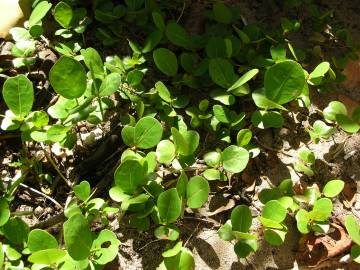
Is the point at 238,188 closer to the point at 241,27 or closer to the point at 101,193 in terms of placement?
the point at 101,193

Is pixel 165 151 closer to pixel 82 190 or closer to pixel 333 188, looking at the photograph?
pixel 82 190

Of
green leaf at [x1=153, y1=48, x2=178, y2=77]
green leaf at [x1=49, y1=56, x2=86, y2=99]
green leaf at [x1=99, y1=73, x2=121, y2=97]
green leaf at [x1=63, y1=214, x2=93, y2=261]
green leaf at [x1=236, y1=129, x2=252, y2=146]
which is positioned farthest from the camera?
green leaf at [x1=153, y1=48, x2=178, y2=77]

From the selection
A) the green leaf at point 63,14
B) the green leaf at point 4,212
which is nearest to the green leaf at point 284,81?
the green leaf at point 63,14

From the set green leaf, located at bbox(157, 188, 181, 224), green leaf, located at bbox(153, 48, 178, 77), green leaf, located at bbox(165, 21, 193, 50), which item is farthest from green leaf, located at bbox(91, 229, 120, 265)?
green leaf, located at bbox(165, 21, 193, 50)

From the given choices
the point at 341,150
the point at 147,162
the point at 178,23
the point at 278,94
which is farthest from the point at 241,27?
the point at 147,162

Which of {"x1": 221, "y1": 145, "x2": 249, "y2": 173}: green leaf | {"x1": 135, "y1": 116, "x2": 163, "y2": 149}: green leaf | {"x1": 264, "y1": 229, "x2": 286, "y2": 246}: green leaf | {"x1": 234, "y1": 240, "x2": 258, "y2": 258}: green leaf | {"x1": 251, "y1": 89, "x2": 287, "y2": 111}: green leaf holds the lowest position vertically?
{"x1": 234, "y1": 240, "x2": 258, "y2": 258}: green leaf

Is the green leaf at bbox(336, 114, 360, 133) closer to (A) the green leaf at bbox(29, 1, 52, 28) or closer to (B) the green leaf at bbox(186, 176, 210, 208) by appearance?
(B) the green leaf at bbox(186, 176, 210, 208)

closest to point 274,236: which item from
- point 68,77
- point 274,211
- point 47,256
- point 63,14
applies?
point 274,211
